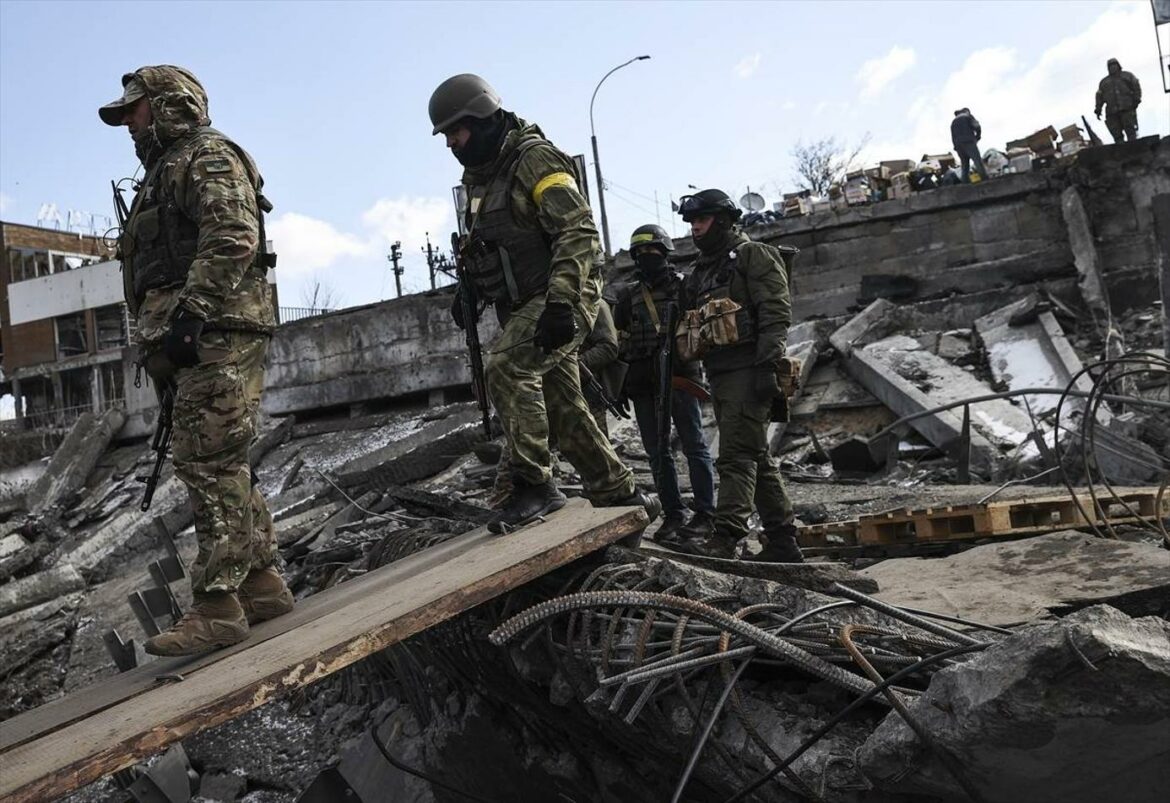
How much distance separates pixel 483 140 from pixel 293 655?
2117mm

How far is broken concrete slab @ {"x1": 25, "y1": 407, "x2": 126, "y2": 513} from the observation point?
40.7 feet

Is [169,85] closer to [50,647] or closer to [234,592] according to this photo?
[234,592]

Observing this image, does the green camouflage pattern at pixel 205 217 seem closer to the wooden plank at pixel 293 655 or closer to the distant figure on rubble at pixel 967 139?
the wooden plank at pixel 293 655

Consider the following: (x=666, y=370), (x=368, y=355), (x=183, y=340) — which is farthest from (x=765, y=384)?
(x=368, y=355)

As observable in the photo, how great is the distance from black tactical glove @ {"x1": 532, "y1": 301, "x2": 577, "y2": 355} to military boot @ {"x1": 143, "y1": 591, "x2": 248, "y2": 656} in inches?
50.5

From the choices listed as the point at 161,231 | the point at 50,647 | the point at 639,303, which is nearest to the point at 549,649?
the point at 161,231

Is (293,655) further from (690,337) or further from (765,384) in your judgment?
(690,337)

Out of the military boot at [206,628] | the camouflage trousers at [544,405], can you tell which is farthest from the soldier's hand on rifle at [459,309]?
the military boot at [206,628]

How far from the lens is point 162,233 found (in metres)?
3.11

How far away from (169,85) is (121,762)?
2182 millimetres

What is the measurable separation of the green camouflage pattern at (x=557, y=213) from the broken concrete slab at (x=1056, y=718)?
6.42 feet

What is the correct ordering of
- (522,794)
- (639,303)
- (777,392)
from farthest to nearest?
(639,303) → (777,392) → (522,794)

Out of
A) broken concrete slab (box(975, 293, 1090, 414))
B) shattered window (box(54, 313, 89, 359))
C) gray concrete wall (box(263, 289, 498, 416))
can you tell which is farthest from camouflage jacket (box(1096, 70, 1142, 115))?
shattered window (box(54, 313, 89, 359))

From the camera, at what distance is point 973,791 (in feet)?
6.14
